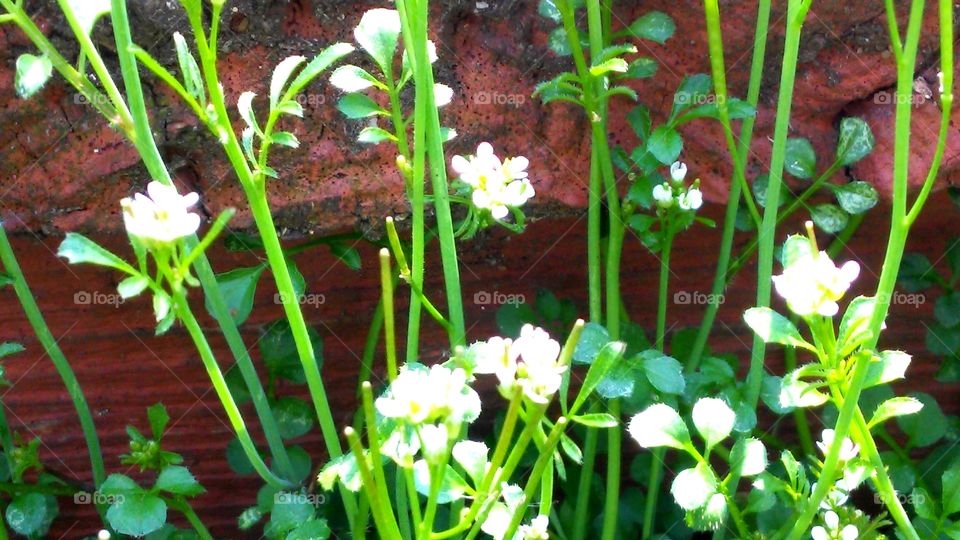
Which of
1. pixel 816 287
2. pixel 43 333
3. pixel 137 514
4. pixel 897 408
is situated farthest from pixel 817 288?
pixel 43 333

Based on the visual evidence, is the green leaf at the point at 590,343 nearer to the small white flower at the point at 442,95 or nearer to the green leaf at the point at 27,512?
the small white flower at the point at 442,95

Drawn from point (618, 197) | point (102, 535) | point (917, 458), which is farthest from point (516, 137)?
point (917, 458)

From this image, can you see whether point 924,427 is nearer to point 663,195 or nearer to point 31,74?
point 663,195

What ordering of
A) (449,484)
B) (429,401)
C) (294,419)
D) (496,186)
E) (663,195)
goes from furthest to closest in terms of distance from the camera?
(294,419) → (663,195) → (496,186) → (449,484) → (429,401)

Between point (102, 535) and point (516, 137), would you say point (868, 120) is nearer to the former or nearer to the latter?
point (516, 137)

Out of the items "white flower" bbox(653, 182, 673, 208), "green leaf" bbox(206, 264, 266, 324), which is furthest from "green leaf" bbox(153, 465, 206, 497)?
"white flower" bbox(653, 182, 673, 208)
